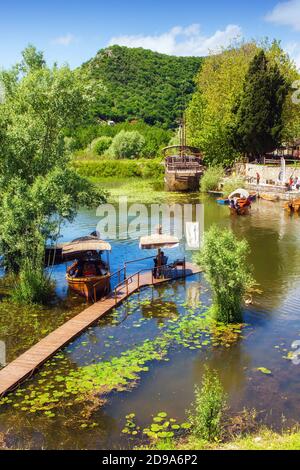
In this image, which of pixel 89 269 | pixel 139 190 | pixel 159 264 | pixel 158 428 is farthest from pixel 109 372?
pixel 139 190

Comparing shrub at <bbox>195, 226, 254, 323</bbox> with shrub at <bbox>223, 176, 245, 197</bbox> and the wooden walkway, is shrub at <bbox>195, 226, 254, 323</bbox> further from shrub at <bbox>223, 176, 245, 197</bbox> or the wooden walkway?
shrub at <bbox>223, 176, 245, 197</bbox>

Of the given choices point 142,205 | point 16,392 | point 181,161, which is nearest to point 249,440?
point 16,392

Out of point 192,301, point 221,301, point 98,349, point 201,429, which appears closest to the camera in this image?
point 201,429

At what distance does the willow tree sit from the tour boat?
A: 4.69 ft

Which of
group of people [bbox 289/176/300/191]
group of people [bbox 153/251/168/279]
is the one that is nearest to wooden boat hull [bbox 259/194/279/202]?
group of people [bbox 289/176/300/191]

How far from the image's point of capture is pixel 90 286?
19.6 metres

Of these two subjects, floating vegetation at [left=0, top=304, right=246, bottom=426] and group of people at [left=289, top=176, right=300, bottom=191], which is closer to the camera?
floating vegetation at [left=0, top=304, right=246, bottom=426]

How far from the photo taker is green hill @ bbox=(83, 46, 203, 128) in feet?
388

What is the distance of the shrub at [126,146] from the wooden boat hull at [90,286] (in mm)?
62932

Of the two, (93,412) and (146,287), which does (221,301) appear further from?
(93,412)

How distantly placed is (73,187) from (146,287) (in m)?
5.36

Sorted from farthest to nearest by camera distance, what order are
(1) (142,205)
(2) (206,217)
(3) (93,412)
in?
(1) (142,205), (2) (206,217), (3) (93,412)

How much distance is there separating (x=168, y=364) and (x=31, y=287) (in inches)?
291
